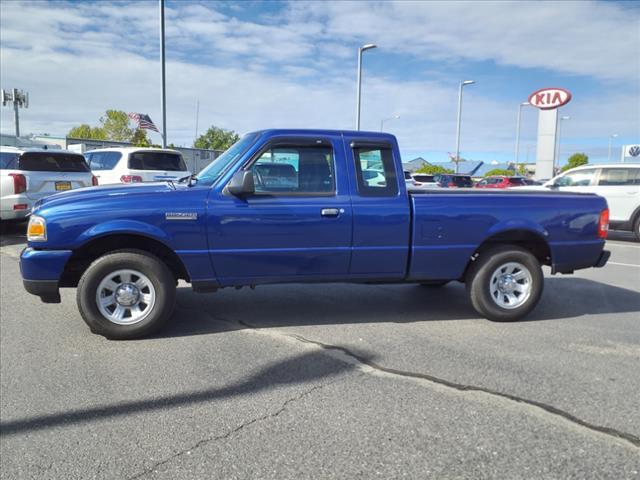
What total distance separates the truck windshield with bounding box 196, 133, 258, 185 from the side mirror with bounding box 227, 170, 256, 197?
333 mm

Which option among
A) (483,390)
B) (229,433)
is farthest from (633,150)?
(229,433)

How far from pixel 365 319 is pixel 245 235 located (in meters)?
1.61

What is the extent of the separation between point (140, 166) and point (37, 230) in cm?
899

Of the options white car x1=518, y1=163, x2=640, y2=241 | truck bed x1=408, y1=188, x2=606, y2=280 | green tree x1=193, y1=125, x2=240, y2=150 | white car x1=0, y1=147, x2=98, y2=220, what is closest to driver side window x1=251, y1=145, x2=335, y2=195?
truck bed x1=408, y1=188, x2=606, y2=280

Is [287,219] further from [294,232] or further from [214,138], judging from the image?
[214,138]

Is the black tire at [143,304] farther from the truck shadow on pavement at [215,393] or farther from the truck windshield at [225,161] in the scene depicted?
the truck shadow on pavement at [215,393]

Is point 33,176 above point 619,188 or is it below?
below

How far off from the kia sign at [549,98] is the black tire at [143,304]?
31244 millimetres

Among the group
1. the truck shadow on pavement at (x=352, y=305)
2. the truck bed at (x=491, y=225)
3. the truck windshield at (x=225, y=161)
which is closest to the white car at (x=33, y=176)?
the truck shadow on pavement at (x=352, y=305)

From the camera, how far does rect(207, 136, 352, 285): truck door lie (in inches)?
182

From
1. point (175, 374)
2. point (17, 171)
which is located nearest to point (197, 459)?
point (175, 374)

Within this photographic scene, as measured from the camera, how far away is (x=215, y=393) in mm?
3529

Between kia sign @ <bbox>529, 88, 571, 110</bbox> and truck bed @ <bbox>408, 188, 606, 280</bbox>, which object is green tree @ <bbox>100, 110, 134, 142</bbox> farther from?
truck bed @ <bbox>408, 188, 606, 280</bbox>

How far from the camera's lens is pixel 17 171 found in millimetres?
9945
